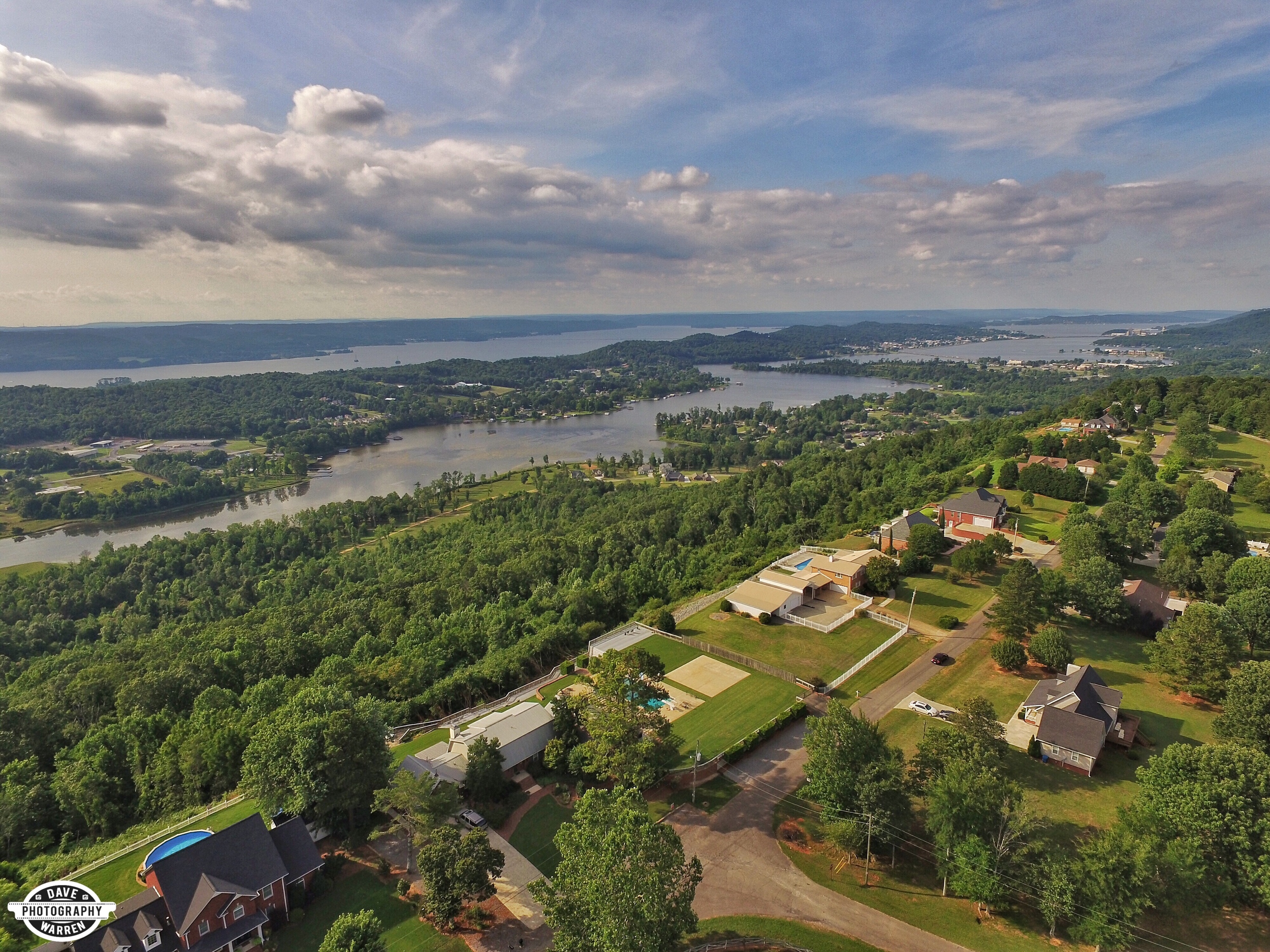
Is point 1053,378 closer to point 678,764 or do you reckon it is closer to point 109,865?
point 678,764

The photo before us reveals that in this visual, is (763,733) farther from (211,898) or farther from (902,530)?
(902,530)

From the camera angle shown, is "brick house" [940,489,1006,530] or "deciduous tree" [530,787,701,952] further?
"brick house" [940,489,1006,530]

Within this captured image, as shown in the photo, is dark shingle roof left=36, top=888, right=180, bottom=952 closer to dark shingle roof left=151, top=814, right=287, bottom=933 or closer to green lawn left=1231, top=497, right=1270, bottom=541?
dark shingle roof left=151, top=814, right=287, bottom=933

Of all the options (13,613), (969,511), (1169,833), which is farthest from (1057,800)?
(13,613)

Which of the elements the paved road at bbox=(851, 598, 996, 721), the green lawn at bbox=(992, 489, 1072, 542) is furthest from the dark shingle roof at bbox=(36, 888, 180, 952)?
the green lawn at bbox=(992, 489, 1072, 542)

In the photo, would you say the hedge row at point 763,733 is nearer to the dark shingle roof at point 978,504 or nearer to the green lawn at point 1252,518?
the dark shingle roof at point 978,504

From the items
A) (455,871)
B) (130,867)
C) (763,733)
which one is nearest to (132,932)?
(130,867)
